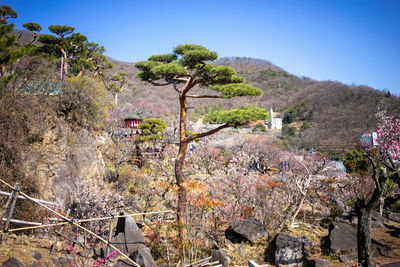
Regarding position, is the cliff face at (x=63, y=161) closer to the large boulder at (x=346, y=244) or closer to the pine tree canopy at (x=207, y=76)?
the pine tree canopy at (x=207, y=76)

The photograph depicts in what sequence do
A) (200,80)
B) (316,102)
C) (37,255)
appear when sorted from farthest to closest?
(316,102) → (200,80) → (37,255)

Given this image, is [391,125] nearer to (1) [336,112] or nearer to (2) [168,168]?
(2) [168,168]

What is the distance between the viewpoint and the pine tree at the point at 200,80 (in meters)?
6.00

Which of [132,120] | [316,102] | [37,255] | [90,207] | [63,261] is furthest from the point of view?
[316,102]

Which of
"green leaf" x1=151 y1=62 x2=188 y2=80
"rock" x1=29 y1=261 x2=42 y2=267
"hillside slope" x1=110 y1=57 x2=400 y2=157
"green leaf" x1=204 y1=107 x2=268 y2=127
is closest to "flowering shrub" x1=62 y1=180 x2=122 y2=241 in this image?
"rock" x1=29 y1=261 x2=42 y2=267

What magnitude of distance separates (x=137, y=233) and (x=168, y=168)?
999 centimetres

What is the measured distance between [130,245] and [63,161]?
5.22 m

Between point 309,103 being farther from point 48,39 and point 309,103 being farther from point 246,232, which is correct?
point 246,232

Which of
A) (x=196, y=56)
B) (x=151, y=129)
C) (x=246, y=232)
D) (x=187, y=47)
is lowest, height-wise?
(x=246, y=232)

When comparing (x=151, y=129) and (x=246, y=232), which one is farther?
(x=151, y=129)

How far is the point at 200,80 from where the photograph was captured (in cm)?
682

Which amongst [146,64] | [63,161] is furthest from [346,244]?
[63,161]

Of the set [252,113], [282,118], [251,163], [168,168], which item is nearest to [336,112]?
[282,118]

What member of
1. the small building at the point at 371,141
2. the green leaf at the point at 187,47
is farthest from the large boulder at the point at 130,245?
the small building at the point at 371,141
